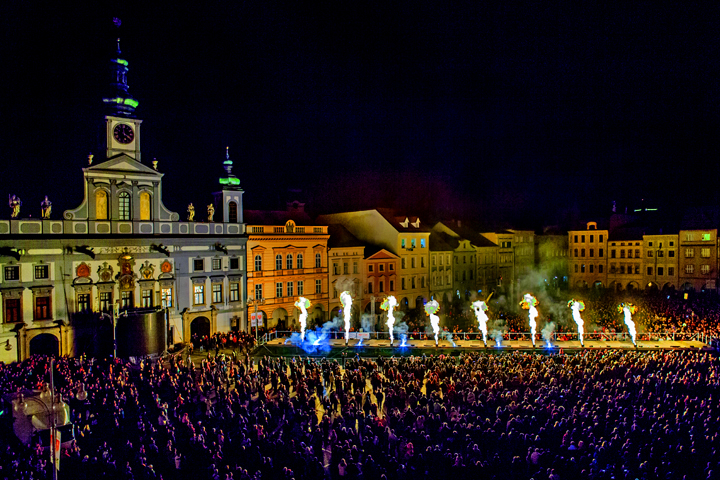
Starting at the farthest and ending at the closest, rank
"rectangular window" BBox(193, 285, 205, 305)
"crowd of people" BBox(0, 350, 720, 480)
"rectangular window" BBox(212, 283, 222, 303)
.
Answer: "rectangular window" BBox(212, 283, 222, 303) → "rectangular window" BBox(193, 285, 205, 305) → "crowd of people" BBox(0, 350, 720, 480)

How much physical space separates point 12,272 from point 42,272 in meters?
1.43

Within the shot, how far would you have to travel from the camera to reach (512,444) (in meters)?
13.6

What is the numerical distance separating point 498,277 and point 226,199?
3783 cm

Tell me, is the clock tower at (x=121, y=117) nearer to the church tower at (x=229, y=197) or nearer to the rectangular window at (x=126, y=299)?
the church tower at (x=229, y=197)

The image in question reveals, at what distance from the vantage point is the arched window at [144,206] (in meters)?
31.5

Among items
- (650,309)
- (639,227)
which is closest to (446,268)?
(650,309)

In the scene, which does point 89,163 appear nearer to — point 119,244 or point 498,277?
point 119,244

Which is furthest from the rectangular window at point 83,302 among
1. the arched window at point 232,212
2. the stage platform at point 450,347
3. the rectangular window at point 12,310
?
the arched window at point 232,212

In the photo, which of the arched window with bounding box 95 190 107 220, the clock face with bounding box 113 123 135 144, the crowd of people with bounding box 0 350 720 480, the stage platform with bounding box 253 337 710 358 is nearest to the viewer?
the crowd of people with bounding box 0 350 720 480

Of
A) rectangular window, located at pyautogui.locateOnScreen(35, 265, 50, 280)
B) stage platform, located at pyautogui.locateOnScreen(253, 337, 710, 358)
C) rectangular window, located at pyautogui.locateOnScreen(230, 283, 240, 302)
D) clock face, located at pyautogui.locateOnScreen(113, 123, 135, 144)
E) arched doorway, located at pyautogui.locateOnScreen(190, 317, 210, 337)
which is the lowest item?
stage platform, located at pyautogui.locateOnScreen(253, 337, 710, 358)

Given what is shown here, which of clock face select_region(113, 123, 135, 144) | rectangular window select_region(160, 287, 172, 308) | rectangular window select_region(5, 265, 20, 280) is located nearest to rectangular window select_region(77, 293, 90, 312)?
rectangular window select_region(5, 265, 20, 280)

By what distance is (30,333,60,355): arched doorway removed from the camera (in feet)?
89.9

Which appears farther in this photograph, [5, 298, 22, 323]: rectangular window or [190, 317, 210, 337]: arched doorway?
[190, 317, 210, 337]: arched doorway

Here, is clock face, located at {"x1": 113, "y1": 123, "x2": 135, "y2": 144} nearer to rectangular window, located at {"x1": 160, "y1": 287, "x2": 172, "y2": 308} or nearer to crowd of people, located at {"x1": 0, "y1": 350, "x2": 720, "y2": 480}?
rectangular window, located at {"x1": 160, "y1": 287, "x2": 172, "y2": 308}
